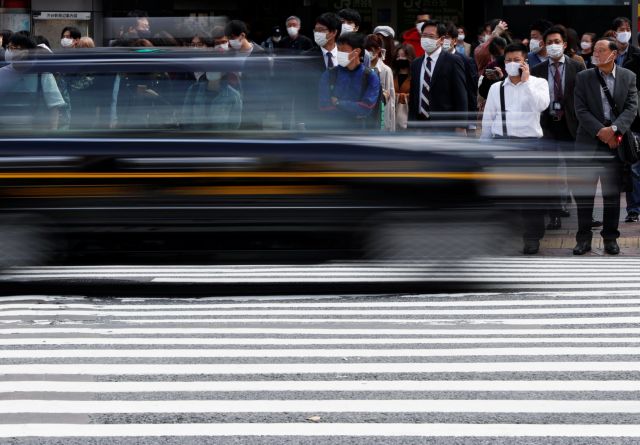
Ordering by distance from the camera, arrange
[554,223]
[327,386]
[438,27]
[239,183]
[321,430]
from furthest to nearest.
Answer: [438,27] < [554,223] < [239,183] < [327,386] < [321,430]

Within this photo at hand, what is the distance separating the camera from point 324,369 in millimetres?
6754

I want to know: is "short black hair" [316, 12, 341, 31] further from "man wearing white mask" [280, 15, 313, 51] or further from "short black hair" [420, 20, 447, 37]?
"man wearing white mask" [280, 15, 313, 51]

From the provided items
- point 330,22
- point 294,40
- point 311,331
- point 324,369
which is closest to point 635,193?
point 330,22

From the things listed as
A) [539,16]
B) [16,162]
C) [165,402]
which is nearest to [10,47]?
[16,162]

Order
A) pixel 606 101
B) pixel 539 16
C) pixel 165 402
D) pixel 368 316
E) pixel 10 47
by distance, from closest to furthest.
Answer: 1. pixel 165 402
2. pixel 368 316
3. pixel 606 101
4. pixel 10 47
5. pixel 539 16

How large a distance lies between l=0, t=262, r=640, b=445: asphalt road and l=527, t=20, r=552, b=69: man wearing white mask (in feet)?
15.7

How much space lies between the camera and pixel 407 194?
8625 millimetres

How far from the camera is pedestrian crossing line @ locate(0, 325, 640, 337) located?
7.71m

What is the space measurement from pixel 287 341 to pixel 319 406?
1464 mm

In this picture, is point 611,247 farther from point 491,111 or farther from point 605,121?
point 491,111

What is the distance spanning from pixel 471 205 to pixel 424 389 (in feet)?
8.46

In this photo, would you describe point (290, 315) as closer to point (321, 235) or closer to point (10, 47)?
point (321, 235)

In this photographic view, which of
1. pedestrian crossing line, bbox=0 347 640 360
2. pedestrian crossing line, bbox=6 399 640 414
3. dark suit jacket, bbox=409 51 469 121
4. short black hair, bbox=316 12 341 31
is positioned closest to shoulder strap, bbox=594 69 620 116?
dark suit jacket, bbox=409 51 469 121

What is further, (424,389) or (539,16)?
(539,16)
